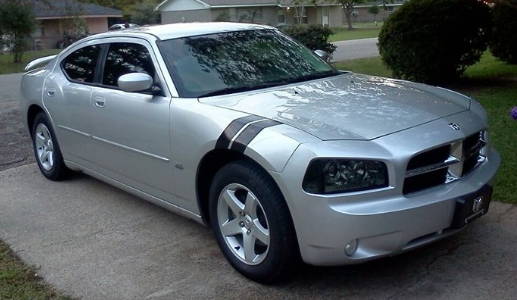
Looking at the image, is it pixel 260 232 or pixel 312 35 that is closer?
pixel 260 232

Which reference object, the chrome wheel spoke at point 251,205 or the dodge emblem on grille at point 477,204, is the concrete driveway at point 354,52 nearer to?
the dodge emblem on grille at point 477,204

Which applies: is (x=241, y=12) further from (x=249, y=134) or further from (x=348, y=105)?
(x=249, y=134)

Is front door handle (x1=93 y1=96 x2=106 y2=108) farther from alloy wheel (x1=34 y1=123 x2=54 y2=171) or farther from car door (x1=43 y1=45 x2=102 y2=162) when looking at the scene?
alloy wheel (x1=34 y1=123 x2=54 y2=171)

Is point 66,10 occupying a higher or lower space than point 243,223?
lower

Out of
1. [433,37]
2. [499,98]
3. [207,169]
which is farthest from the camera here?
[433,37]

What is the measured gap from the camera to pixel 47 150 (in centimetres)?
668

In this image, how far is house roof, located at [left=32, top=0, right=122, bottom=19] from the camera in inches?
1521

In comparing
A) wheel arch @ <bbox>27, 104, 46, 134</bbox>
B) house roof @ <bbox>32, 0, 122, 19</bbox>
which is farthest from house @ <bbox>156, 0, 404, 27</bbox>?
wheel arch @ <bbox>27, 104, 46, 134</bbox>

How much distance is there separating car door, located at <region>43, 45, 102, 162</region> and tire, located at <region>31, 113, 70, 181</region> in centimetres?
22

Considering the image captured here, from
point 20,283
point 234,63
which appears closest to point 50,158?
point 20,283

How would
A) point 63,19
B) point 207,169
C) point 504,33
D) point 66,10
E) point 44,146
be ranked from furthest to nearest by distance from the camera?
1. point 63,19
2. point 66,10
3. point 504,33
4. point 44,146
5. point 207,169

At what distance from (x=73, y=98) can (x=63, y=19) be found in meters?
39.4

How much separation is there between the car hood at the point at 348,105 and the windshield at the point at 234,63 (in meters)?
0.20

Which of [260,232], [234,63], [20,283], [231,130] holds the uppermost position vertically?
[234,63]
